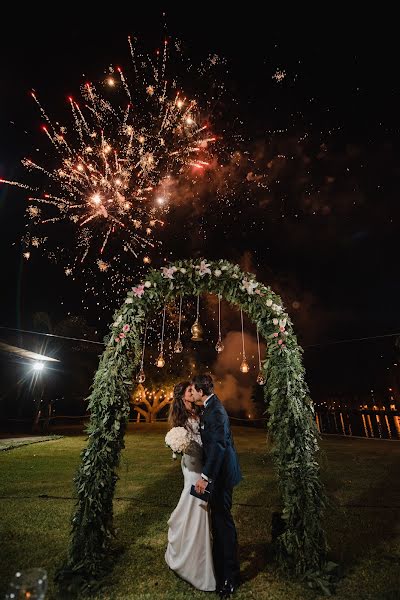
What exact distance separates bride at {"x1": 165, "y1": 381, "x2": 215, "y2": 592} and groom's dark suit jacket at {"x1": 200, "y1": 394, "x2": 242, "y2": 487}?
19 centimetres

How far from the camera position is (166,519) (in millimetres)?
5609

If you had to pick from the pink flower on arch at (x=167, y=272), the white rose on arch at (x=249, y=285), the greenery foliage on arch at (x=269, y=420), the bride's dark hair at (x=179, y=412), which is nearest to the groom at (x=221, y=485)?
the bride's dark hair at (x=179, y=412)

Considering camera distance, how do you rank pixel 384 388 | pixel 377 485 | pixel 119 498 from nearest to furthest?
1. pixel 119 498
2. pixel 377 485
3. pixel 384 388

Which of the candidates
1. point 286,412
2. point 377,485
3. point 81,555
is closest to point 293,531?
point 286,412

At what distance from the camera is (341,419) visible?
15367 millimetres

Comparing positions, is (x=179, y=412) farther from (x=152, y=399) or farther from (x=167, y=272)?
(x=152, y=399)

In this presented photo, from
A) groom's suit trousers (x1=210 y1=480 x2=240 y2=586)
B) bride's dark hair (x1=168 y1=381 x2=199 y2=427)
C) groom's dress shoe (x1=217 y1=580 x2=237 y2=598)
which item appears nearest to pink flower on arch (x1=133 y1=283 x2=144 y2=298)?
bride's dark hair (x1=168 y1=381 x2=199 y2=427)

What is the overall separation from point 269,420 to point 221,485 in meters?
1.11

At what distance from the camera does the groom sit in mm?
3670

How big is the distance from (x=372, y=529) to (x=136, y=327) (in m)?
4.71

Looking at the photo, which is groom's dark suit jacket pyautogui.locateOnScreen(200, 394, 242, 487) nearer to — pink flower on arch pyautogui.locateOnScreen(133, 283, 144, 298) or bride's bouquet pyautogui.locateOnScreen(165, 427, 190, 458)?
bride's bouquet pyautogui.locateOnScreen(165, 427, 190, 458)

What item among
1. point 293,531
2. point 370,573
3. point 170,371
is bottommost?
point 370,573

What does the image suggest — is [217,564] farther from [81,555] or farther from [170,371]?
[170,371]

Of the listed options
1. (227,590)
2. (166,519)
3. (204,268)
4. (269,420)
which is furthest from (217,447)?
(166,519)
